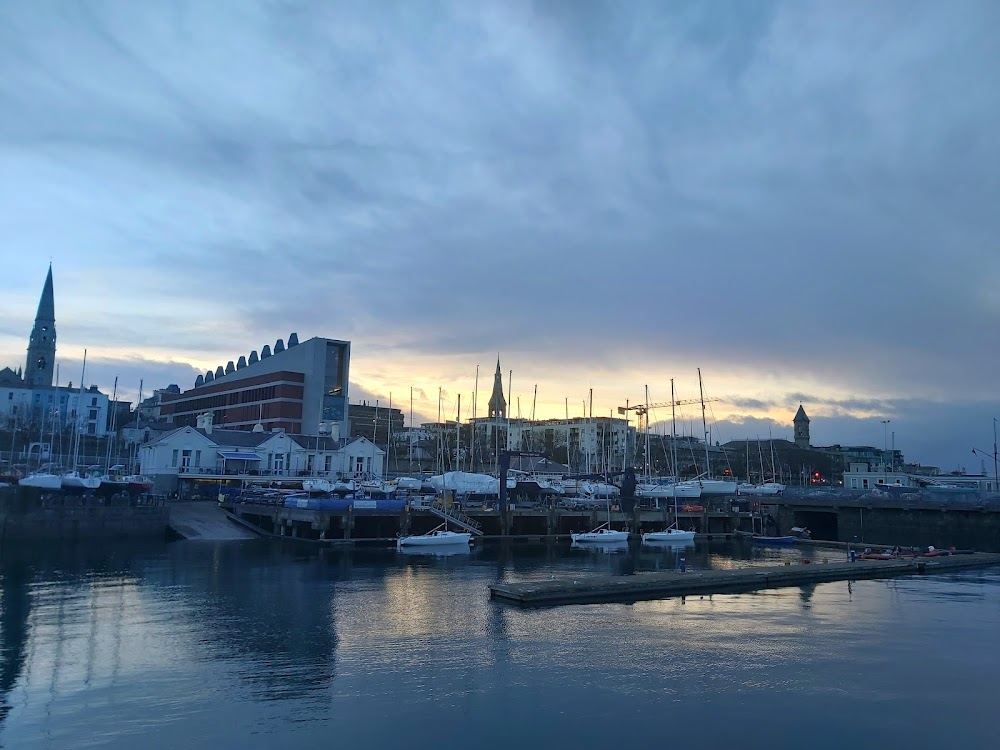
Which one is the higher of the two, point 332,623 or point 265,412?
point 265,412

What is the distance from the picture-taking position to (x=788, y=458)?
196000mm

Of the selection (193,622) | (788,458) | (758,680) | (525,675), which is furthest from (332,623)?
(788,458)

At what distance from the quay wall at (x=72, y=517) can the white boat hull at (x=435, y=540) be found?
2152cm

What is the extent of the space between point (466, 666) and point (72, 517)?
5008 centimetres

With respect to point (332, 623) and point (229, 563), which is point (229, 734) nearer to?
point (332, 623)

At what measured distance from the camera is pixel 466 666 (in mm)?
26016

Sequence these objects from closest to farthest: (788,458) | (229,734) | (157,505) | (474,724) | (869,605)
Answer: (229,734)
(474,724)
(869,605)
(157,505)
(788,458)

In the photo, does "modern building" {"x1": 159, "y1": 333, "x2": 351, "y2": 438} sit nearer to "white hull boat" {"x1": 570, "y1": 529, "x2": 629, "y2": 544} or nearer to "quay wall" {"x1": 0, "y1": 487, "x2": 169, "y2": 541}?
"quay wall" {"x1": 0, "y1": 487, "x2": 169, "y2": 541}

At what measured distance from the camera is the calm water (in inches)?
782

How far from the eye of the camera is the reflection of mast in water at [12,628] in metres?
23.0

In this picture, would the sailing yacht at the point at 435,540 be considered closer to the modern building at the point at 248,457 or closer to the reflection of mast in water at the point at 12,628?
the modern building at the point at 248,457

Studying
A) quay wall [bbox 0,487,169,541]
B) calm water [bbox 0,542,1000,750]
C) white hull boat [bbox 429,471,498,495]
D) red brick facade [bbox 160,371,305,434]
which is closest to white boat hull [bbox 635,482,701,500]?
white hull boat [bbox 429,471,498,495]

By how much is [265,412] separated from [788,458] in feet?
452

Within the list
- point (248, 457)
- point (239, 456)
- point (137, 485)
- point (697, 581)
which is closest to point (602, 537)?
point (697, 581)
